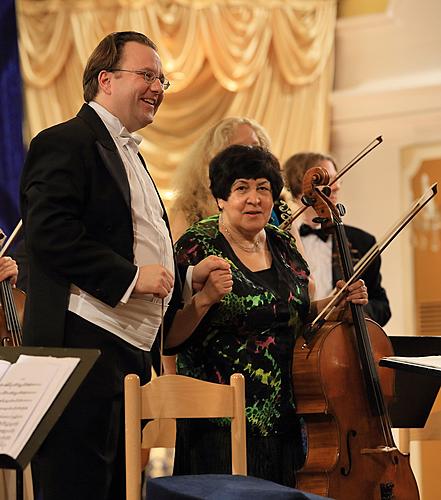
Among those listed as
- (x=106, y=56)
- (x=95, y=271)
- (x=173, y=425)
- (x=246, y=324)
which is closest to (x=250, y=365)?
(x=246, y=324)

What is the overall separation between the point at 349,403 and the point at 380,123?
3048mm

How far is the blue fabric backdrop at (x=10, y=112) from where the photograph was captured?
5340 mm

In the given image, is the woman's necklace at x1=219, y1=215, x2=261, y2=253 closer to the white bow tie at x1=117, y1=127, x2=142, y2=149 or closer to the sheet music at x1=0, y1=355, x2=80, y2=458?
the white bow tie at x1=117, y1=127, x2=142, y2=149

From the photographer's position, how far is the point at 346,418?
2.82 metres

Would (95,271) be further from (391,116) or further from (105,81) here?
(391,116)

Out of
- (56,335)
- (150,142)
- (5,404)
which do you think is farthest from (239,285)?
(150,142)

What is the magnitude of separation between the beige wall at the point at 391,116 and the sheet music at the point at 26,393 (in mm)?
3575

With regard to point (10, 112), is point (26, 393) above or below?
below

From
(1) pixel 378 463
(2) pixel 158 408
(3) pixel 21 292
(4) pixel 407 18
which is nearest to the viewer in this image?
(2) pixel 158 408

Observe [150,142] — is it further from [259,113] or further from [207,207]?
[207,207]

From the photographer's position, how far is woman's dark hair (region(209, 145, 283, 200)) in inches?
115

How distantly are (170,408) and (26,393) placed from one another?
15.7 inches

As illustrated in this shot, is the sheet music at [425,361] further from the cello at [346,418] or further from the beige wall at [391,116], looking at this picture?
the beige wall at [391,116]

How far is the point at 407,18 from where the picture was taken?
5648mm
